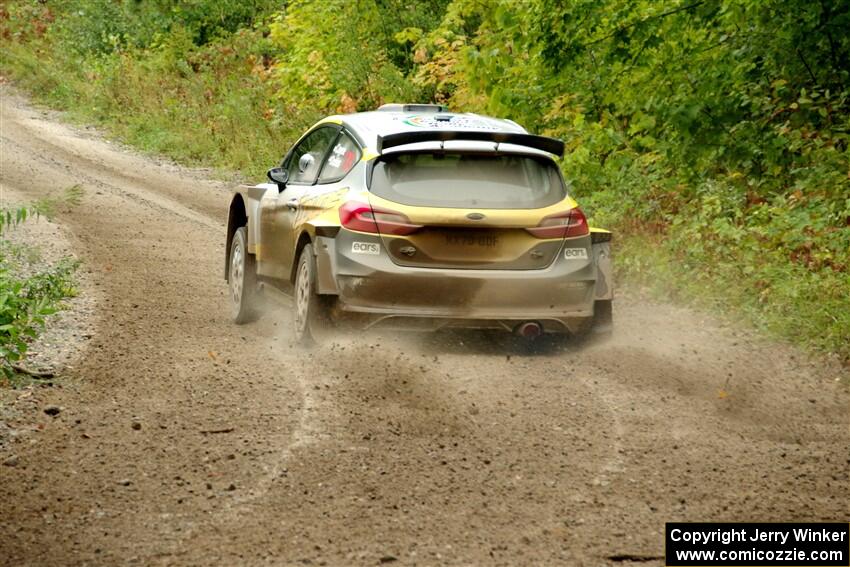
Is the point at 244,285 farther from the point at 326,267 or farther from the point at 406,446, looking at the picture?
the point at 406,446

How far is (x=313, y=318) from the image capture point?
9.05 m

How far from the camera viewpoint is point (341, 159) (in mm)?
9594

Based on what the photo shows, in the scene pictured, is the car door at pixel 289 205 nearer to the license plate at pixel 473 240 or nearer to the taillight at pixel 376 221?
the taillight at pixel 376 221

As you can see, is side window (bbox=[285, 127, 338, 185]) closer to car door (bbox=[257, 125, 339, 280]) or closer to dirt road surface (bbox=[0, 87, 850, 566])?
car door (bbox=[257, 125, 339, 280])

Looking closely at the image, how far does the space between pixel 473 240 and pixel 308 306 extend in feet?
4.07

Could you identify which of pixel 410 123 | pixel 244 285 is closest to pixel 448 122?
pixel 410 123

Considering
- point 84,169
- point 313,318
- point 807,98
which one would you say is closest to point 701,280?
point 807,98

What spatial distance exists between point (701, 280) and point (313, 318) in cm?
454

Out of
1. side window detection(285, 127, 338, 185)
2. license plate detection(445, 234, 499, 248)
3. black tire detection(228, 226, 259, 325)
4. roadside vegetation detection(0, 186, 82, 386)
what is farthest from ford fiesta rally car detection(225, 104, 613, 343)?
roadside vegetation detection(0, 186, 82, 386)

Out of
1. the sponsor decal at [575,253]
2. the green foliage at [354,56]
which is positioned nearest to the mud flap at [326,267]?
the sponsor decal at [575,253]

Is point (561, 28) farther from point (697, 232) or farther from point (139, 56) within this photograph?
point (139, 56)

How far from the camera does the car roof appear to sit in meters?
9.24

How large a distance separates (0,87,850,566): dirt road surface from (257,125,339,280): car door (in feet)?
1.89

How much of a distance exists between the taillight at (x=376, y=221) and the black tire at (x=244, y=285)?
2.31 m
